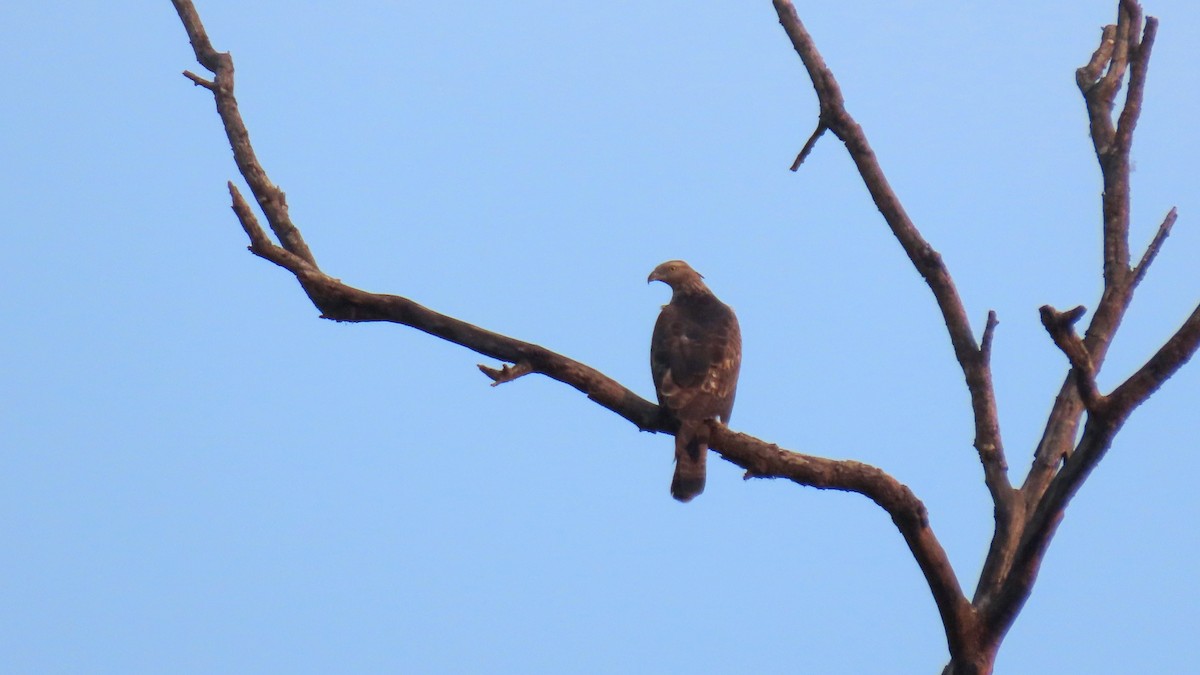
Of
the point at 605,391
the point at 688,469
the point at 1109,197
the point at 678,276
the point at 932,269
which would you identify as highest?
the point at 678,276

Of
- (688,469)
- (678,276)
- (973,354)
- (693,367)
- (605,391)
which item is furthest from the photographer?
(678,276)

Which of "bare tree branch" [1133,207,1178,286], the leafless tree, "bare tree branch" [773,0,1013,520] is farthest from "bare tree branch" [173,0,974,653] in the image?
"bare tree branch" [1133,207,1178,286]

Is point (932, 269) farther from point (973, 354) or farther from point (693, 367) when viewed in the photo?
point (693, 367)

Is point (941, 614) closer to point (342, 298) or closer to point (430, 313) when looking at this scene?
point (430, 313)

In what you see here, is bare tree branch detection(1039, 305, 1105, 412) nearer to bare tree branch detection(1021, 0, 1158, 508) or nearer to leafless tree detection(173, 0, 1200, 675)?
leafless tree detection(173, 0, 1200, 675)

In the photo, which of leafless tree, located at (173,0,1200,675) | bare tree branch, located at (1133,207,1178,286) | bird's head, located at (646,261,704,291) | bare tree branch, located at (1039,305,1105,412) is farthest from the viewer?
bird's head, located at (646,261,704,291)

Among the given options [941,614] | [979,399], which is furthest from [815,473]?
[979,399]

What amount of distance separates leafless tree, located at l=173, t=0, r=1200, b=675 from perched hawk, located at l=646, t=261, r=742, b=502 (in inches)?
9.9

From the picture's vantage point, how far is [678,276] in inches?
315

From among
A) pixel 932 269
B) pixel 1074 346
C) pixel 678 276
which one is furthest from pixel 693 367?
pixel 1074 346

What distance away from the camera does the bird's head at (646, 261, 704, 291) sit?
7.89 meters

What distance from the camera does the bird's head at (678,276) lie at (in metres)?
7.89

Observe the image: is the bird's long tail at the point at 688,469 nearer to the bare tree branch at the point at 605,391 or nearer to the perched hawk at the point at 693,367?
the perched hawk at the point at 693,367

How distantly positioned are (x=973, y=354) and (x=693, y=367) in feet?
→ 4.52
